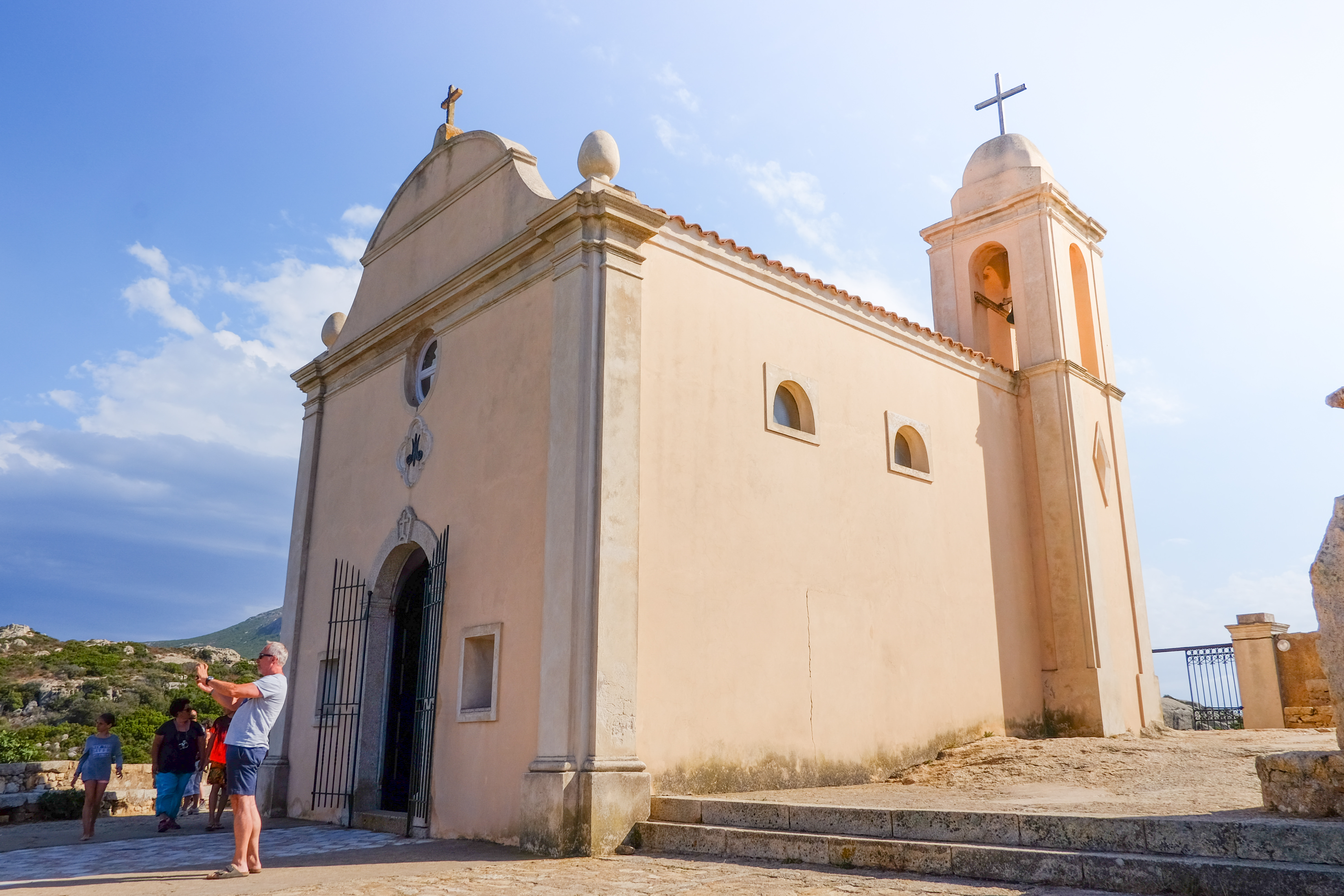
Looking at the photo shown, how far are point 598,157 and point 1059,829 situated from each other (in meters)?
6.50

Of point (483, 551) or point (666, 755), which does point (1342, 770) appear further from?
point (483, 551)

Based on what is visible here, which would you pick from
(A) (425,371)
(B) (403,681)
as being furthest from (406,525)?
(A) (425,371)

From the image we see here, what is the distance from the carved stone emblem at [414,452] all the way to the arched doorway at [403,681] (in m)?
0.80

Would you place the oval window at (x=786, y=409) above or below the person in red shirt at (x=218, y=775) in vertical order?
above

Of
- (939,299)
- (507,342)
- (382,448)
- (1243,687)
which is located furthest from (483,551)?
(1243,687)

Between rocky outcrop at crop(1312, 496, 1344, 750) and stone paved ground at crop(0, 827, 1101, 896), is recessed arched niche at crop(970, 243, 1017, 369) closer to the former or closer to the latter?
rocky outcrop at crop(1312, 496, 1344, 750)

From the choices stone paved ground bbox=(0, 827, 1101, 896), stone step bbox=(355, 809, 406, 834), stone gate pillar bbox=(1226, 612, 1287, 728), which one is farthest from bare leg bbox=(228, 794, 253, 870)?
stone gate pillar bbox=(1226, 612, 1287, 728)

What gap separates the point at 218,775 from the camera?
982cm

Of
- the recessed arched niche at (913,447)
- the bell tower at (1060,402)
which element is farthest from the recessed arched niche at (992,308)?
the recessed arched niche at (913,447)

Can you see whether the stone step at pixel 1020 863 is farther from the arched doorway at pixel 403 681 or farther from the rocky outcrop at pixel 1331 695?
the arched doorway at pixel 403 681

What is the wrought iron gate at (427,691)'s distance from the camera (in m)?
8.88

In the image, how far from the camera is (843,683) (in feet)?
31.6

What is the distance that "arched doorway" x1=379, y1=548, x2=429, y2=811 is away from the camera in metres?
10.2

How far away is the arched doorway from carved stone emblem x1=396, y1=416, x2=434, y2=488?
2.62 feet
